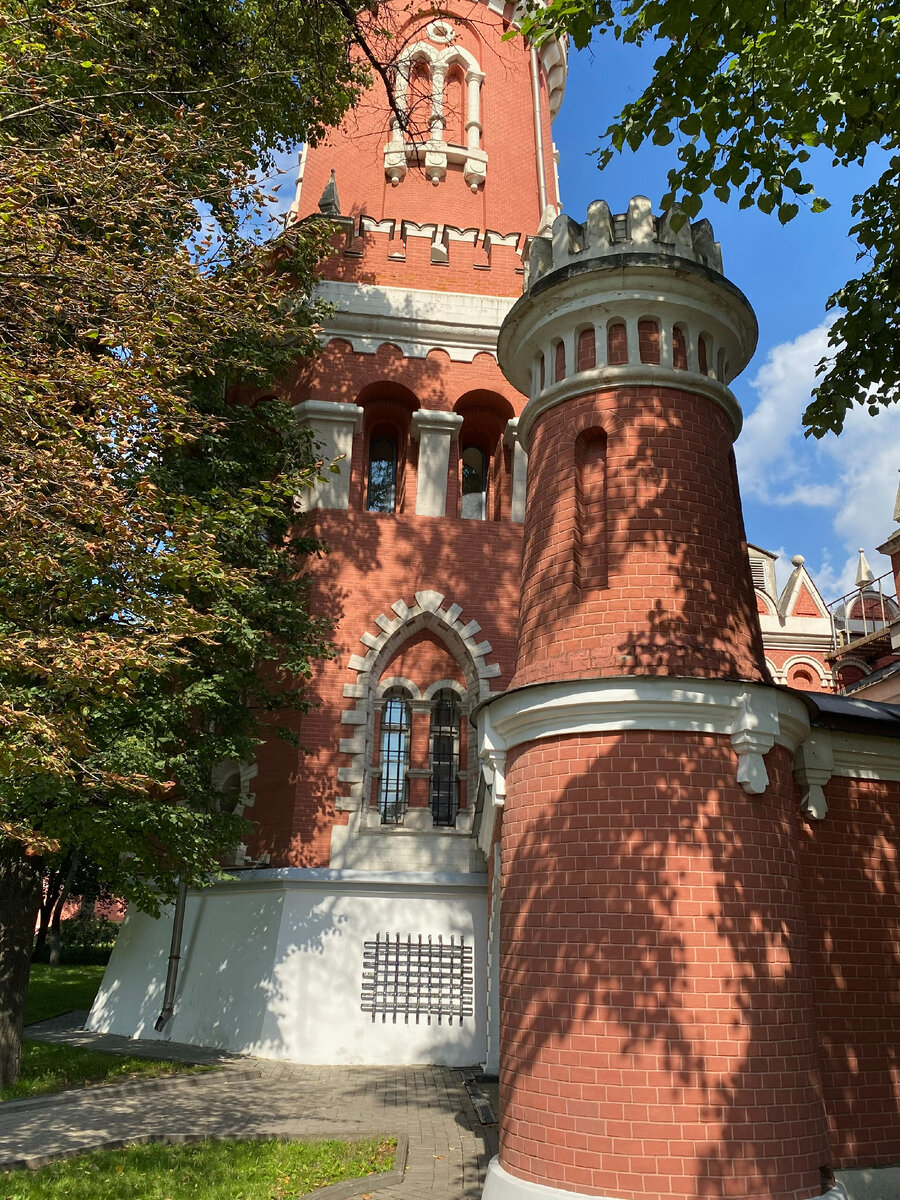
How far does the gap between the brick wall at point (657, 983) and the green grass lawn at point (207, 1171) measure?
66.0 inches

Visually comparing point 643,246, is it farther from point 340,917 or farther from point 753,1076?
point 340,917

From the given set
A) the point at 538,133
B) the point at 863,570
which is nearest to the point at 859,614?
the point at 863,570

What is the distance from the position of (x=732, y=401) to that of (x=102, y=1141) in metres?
7.64

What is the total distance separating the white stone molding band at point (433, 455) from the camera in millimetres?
13922

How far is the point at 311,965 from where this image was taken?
11.2 metres

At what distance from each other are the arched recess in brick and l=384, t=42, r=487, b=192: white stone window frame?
9280 millimetres

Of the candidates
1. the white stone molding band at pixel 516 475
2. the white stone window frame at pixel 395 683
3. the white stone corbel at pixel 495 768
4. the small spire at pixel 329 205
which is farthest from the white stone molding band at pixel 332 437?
the white stone corbel at pixel 495 768

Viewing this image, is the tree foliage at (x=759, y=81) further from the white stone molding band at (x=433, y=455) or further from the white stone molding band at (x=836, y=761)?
the white stone molding band at (x=433, y=455)

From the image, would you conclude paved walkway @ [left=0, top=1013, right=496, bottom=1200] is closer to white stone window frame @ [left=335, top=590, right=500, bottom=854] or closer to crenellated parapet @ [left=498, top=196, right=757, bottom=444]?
white stone window frame @ [left=335, top=590, right=500, bottom=854]

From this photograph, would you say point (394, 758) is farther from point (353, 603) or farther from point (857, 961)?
point (857, 961)

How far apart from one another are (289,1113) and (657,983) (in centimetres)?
459

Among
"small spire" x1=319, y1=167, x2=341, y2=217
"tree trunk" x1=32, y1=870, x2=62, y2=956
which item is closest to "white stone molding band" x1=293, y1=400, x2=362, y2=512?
"small spire" x1=319, y1=167, x2=341, y2=217

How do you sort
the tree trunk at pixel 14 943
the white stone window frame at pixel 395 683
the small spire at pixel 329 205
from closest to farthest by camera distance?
the tree trunk at pixel 14 943, the white stone window frame at pixel 395 683, the small spire at pixel 329 205

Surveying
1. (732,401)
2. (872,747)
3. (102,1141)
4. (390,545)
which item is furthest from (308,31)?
(102,1141)
